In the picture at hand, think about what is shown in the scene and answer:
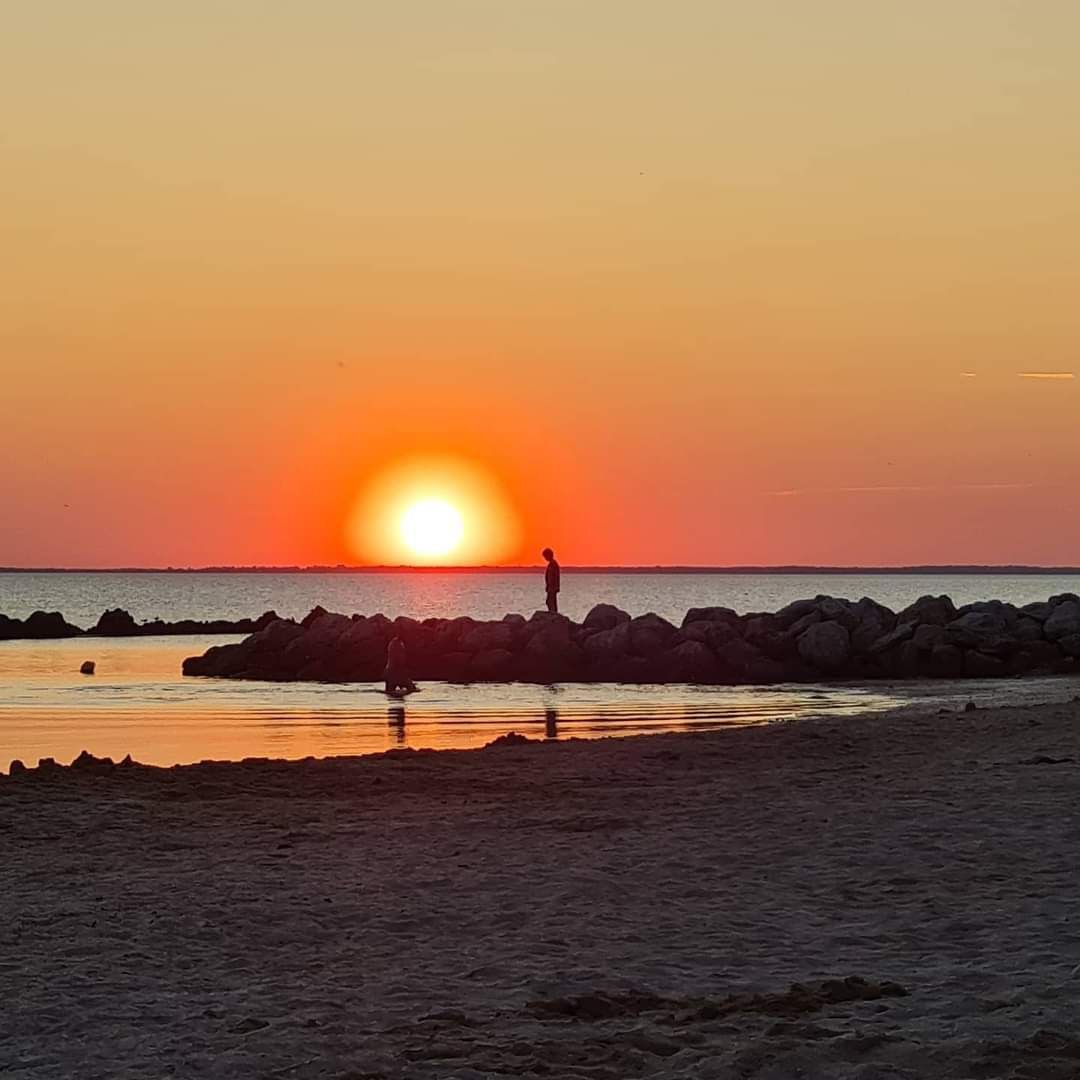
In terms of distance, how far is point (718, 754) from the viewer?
15828mm

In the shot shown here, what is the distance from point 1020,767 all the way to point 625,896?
19.4 feet

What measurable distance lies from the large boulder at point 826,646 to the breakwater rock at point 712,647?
0.02 meters

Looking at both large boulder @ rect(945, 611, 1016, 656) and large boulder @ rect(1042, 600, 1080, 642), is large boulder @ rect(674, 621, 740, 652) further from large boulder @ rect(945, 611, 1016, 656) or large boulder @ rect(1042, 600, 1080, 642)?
large boulder @ rect(1042, 600, 1080, 642)

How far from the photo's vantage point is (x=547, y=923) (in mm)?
8297

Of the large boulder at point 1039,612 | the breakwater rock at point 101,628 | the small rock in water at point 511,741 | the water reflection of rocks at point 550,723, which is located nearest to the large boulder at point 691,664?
the large boulder at point 1039,612

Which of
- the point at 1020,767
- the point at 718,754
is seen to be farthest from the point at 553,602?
the point at 1020,767

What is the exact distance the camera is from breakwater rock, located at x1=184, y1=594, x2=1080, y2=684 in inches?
1242

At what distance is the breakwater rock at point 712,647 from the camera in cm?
3155

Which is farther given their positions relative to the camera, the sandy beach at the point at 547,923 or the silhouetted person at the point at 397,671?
the silhouetted person at the point at 397,671

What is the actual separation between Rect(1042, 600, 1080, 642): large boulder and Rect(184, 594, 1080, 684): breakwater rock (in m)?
0.03

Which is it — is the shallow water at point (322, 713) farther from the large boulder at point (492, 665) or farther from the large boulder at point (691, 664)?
the large boulder at point (691, 664)

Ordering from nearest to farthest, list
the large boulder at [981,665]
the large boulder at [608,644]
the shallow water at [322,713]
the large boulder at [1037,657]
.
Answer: the shallow water at [322,713]
the large boulder at [981,665]
the large boulder at [1037,657]
the large boulder at [608,644]

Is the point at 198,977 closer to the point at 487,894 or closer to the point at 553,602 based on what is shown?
the point at 487,894

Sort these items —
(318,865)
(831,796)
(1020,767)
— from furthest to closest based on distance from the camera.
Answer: (1020,767)
(831,796)
(318,865)
